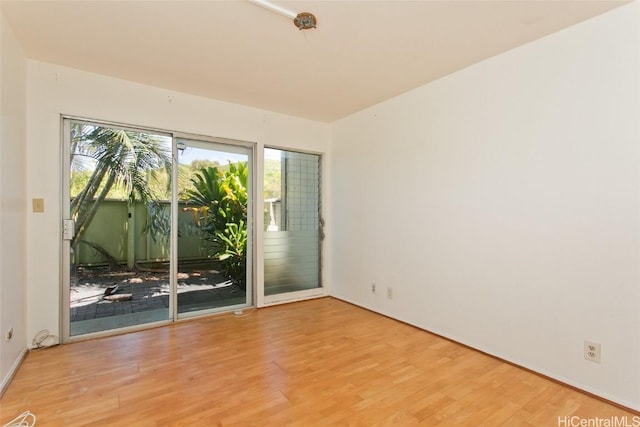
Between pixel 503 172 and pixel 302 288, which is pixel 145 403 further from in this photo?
pixel 503 172

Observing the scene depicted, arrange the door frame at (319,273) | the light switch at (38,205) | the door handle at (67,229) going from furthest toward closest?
the door frame at (319,273)
the door handle at (67,229)
the light switch at (38,205)

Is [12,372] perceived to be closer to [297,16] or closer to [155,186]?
[155,186]

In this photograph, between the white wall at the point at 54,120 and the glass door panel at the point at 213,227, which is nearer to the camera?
the white wall at the point at 54,120

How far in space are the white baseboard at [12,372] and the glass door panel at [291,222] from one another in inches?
95.0

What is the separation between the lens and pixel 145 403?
2.05 meters

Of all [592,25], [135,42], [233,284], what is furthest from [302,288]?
[592,25]

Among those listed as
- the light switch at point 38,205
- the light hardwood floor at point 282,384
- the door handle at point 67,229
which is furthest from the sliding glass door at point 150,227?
the light hardwood floor at point 282,384

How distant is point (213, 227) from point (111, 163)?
1.29m

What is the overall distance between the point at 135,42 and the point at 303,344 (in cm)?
300

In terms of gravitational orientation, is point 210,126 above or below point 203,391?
above

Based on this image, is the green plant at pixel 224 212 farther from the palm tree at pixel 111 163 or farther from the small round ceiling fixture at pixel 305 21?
the small round ceiling fixture at pixel 305 21
